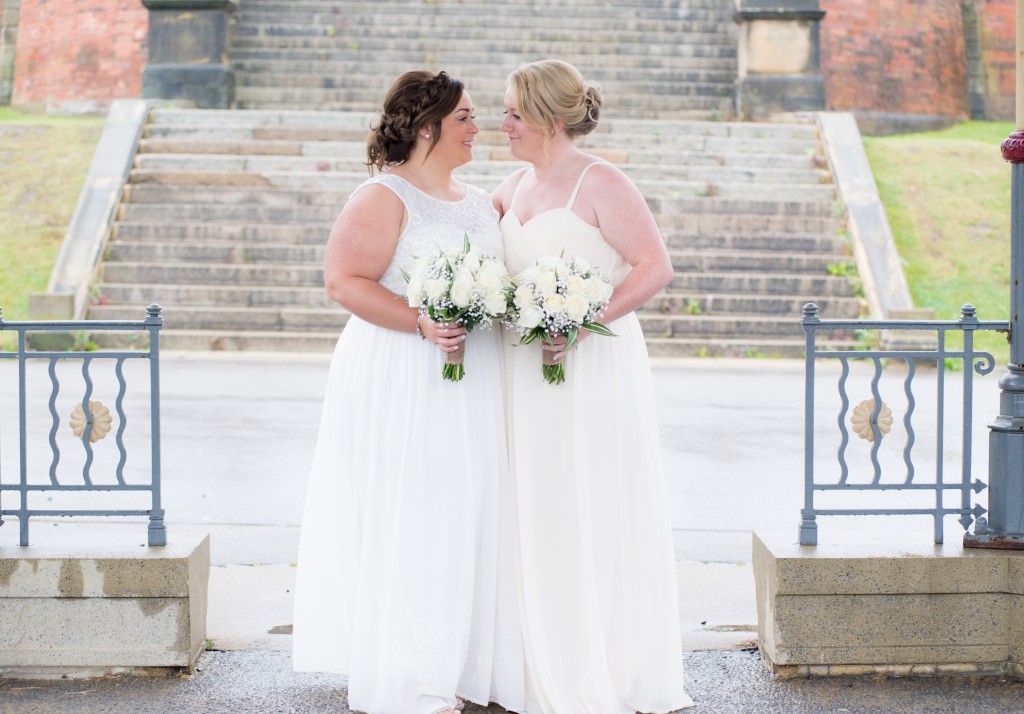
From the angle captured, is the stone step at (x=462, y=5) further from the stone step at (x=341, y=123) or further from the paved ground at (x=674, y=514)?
the paved ground at (x=674, y=514)

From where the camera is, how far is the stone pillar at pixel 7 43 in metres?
26.1

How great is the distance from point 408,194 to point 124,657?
1.79m

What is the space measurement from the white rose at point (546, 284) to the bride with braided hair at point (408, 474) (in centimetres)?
27

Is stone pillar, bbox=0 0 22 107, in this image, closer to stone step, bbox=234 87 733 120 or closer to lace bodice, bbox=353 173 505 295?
stone step, bbox=234 87 733 120

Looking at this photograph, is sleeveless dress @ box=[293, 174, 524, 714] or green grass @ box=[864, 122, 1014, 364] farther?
green grass @ box=[864, 122, 1014, 364]

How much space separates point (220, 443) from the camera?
344 inches

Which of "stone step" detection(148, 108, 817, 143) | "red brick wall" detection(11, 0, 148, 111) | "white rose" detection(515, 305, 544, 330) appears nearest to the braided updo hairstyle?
"white rose" detection(515, 305, 544, 330)

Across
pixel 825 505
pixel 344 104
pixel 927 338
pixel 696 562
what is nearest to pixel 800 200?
pixel 927 338

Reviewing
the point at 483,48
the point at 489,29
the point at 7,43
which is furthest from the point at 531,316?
the point at 7,43

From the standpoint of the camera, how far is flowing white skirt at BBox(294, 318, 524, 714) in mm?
3955

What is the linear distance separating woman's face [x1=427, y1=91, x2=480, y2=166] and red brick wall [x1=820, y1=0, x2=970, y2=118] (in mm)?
19813

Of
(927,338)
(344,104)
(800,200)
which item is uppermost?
(344,104)

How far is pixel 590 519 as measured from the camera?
4070mm

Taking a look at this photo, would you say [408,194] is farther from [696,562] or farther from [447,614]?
[696,562]
